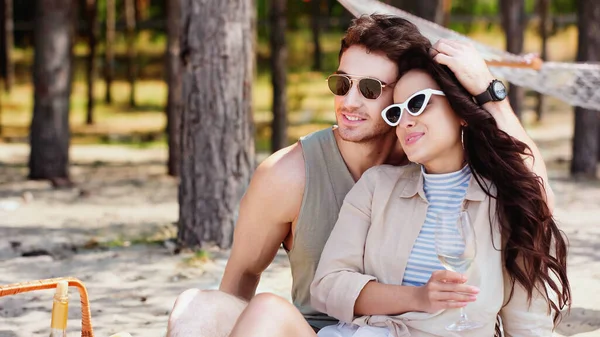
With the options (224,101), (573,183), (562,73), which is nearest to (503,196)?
(224,101)

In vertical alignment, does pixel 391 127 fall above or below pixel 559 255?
above

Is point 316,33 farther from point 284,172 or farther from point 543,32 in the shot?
point 284,172

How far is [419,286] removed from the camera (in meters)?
2.56

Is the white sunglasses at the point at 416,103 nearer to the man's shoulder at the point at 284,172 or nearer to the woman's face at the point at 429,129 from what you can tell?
the woman's face at the point at 429,129

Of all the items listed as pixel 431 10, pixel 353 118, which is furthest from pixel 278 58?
pixel 353 118

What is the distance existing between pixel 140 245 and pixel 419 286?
11.2 ft

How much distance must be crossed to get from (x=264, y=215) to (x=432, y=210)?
0.56 meters

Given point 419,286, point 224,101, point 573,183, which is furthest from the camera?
point 573,183

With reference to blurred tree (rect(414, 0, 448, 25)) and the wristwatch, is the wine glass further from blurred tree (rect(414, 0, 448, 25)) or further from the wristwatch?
blurred tree (rect(414, 0, 448, 25))

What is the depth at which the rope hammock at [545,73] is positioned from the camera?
4957 mm

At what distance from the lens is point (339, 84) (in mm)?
2842

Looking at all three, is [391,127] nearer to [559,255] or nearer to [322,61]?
[559,255]

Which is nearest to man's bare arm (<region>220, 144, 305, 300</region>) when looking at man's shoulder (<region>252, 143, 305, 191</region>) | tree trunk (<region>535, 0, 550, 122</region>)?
man's shoulder (<region>252, 143, 305, 191</region>)

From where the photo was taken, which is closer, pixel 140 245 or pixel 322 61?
pixel 140 245
